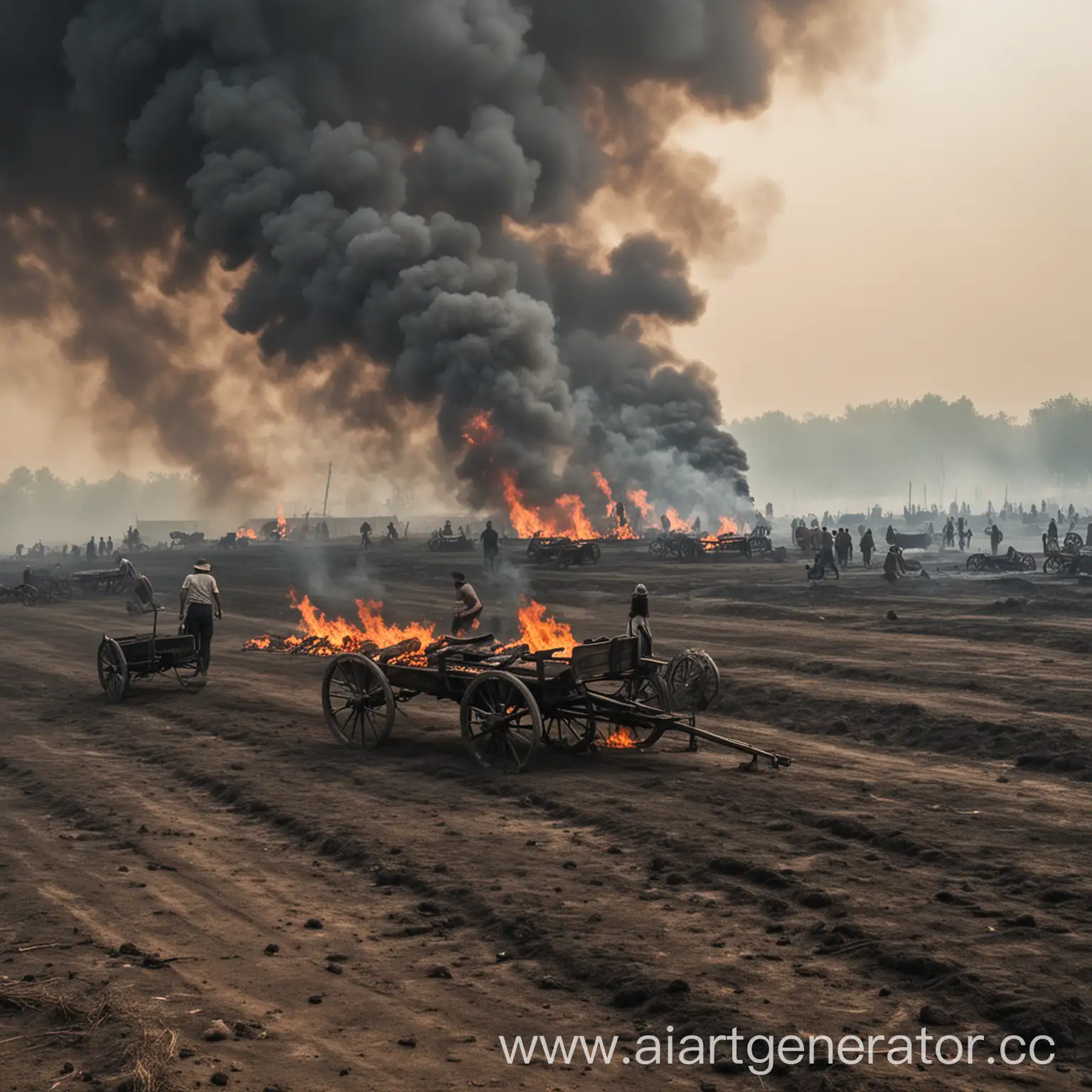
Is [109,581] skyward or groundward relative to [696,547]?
groundward

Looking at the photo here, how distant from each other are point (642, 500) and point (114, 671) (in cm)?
5154

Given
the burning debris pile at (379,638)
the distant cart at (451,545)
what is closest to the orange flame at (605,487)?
the distant cart at (451,545)

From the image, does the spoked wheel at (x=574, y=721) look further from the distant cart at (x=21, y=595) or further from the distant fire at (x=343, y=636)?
the distant cart at (x=21, y=595)

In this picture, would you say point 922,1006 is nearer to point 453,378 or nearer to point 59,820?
point 59,820

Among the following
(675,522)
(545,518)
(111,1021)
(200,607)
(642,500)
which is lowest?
(111,1021)

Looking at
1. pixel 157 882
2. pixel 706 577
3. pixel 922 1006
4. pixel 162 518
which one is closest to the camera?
pixel 922 1006

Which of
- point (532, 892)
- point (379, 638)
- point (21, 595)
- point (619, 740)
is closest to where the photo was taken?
point (532, 892)

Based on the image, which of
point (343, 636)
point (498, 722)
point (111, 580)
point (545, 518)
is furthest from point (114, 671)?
point (545, 518)

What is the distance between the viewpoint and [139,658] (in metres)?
13.9

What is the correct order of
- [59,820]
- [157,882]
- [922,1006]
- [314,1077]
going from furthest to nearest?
1. [59,820]
2. [157,882]
3. [922,1006]
4. [314,1077]

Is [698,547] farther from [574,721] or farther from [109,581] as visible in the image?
[574,721]

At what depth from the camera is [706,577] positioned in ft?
105

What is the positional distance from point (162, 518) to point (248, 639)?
576ft

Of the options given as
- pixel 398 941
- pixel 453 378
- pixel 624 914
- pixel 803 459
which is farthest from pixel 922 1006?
pixel 803 459
